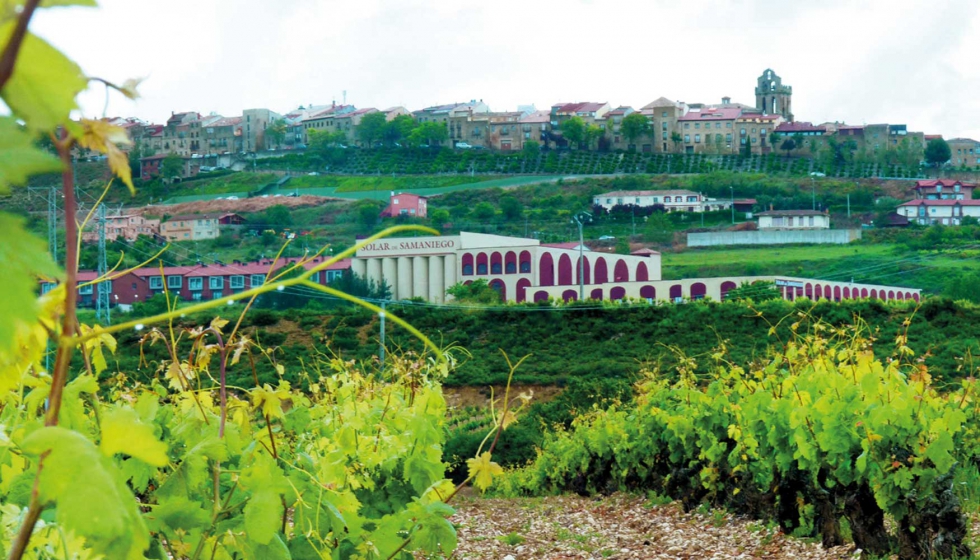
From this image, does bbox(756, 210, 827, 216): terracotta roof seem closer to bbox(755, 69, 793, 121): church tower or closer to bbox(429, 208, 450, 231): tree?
bbox(429, 208, 450, 231): tree

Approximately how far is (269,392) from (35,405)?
43cm

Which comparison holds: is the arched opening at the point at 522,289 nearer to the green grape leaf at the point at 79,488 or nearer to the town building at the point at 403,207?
the town building at the point at 403,207

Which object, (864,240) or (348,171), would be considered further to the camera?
(348,171)

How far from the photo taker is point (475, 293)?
4194 cm

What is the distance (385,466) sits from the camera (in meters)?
3.84

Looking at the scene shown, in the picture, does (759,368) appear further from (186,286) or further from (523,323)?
(186,286)

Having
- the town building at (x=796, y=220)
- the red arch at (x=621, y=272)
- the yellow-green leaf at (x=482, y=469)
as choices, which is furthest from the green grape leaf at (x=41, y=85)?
the town building at (x=796, y=220)

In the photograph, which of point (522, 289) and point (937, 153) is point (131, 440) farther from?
point (937, 153)

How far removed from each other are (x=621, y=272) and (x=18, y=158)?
44.4 metres

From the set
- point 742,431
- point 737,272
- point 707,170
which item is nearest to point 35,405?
point 742,431

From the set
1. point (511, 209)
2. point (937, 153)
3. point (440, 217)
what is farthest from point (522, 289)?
point (937, 153)

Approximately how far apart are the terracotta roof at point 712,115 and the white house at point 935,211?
1893 centimetres

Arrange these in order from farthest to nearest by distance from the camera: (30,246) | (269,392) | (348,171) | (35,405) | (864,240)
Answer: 1. (348,171)
2. (864,240)
3. (269,392)
4. (35,405)
5. (30,246)

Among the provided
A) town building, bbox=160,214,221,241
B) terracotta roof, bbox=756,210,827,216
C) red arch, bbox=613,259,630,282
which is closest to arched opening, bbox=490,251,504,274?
red arch, bbox=613,259,630,282
